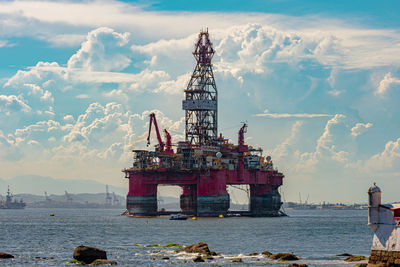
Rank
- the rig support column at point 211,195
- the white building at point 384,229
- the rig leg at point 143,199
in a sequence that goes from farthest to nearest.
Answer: the rig leg at point 143,199, the rig support column at point 211,195, the white building at point 384,229

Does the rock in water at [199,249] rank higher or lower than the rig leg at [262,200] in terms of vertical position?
lower

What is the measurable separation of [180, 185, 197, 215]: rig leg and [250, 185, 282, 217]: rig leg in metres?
18.5

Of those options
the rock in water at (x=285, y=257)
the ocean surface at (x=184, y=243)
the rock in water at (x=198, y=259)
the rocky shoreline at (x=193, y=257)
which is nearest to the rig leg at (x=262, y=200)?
the ocean surface at (x=184, y=243)

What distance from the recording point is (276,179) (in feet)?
611

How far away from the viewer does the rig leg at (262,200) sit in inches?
7224

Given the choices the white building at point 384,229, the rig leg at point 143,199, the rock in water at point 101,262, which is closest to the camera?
the white building at point 384,229

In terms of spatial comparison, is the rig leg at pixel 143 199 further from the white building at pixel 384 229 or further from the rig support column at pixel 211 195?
the white building at pixel 384 229

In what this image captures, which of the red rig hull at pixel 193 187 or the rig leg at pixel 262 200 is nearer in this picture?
the red rig hull at pixel 193 187

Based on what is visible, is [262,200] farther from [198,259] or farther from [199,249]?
[198,259]

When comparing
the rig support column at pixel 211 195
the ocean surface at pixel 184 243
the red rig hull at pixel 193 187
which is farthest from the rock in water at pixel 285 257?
the red rig hull at pixel 193 187

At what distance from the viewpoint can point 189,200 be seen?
17250 cm

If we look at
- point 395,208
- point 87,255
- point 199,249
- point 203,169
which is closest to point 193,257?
point 199,249

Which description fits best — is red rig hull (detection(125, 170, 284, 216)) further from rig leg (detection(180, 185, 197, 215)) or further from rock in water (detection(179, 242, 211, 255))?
rock in water (detection(179, 242, 211, 255))

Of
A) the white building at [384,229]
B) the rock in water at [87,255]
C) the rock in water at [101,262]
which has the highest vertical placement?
the white building at [384,229]
